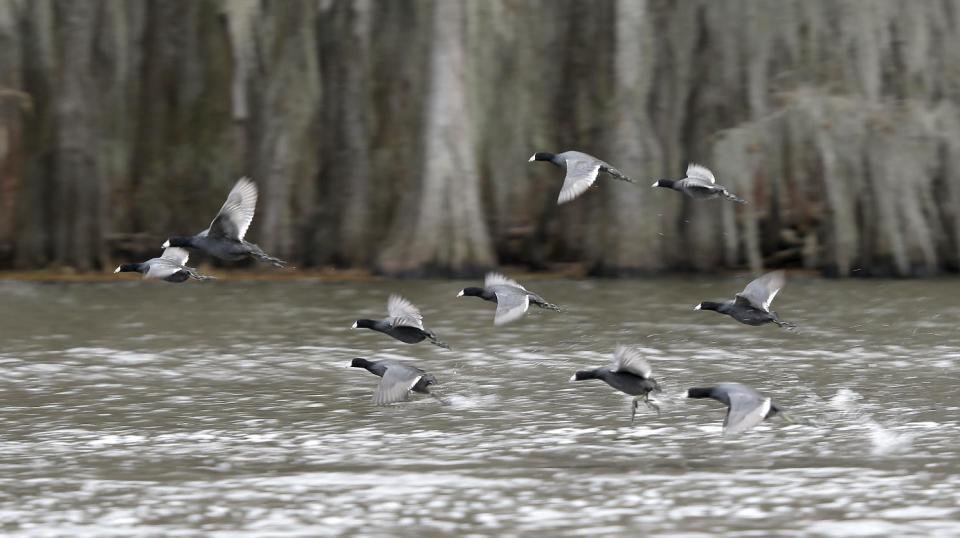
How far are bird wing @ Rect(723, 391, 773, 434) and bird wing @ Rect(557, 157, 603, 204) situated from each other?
207 centimetres

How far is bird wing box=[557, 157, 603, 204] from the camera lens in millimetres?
11219

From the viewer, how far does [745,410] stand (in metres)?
9.29

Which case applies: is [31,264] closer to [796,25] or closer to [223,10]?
[223,10]

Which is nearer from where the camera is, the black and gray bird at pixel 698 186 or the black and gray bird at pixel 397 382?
the black and gray bird at pixel 397 382

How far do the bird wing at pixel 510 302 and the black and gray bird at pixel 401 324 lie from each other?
1.66 feet

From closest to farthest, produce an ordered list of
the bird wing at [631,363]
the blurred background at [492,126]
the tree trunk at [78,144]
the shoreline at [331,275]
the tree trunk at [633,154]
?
the bird wing at [631,363]
the blurred background at [492,126]
the tree trunk at [633,154]
the shoreline at [331,275]
the tree trunk at [78,144]

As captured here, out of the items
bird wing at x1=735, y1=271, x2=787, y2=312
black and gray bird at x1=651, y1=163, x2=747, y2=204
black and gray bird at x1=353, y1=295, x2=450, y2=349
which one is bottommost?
black and gray bird at x1=353, y1=295, x2=450, y2=349

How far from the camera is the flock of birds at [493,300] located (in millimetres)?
10289

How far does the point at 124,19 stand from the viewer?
18.3 m

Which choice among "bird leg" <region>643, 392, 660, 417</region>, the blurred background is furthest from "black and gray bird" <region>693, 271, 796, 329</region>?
the blurred background

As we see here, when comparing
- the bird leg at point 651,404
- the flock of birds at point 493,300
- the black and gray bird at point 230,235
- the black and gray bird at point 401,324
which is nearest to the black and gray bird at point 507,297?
the flock of birds at point 493,300

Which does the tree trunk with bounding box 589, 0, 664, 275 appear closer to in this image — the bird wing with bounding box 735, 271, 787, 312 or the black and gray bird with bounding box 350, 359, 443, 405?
the bird wing with bounding box 735, 271, 787, 312

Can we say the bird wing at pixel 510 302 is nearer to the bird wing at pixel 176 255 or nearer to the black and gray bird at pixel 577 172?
the black and gray bird at pixel 577 172

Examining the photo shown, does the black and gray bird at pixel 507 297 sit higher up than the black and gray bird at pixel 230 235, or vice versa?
the black and gray bird at pixel 230 235
